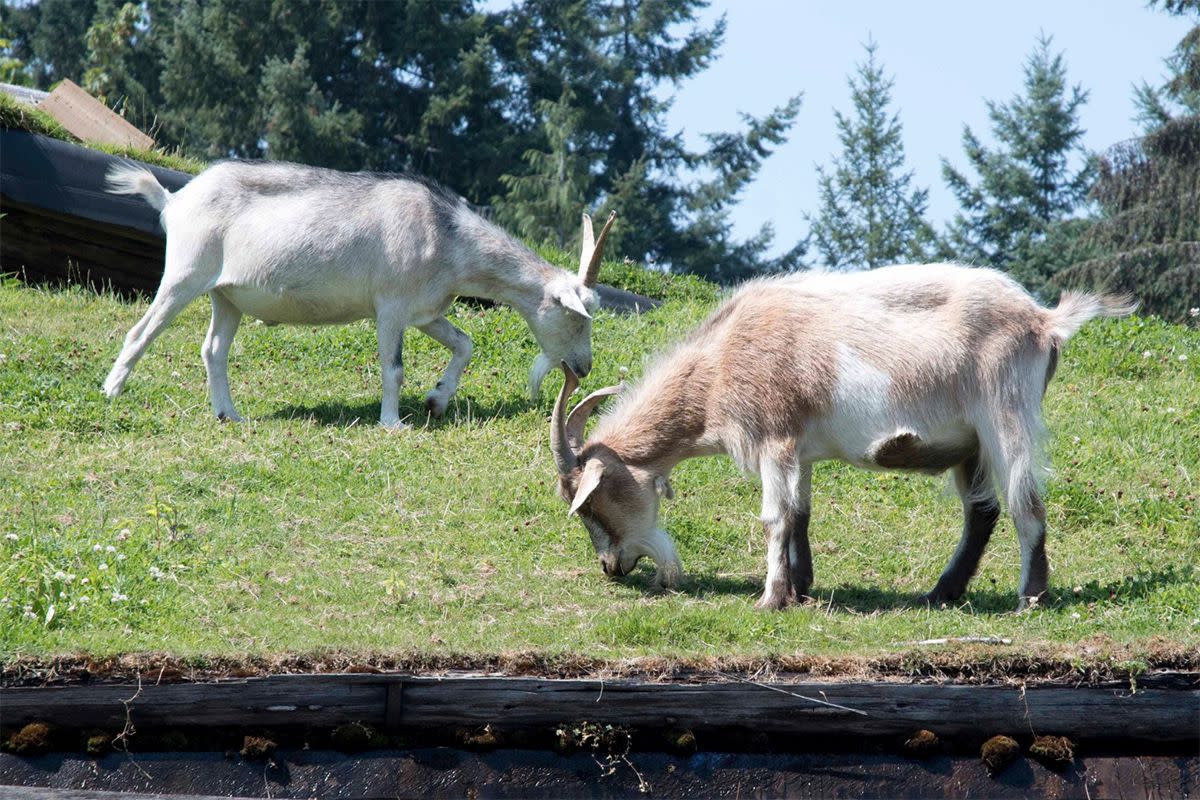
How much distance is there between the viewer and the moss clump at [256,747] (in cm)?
558

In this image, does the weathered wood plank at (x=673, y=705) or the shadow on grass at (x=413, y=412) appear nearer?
the weathered wood plank at (x=673, y=705)

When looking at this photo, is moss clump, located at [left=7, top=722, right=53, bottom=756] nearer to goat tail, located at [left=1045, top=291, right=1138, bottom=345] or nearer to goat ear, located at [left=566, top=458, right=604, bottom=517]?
goat ear, located at [left=566, top=458, right=604, bottom=517]

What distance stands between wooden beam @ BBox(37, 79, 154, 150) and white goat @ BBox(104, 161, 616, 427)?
5.46 meters

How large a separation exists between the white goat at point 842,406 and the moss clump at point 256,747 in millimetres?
2273

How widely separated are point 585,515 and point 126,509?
9.19ft

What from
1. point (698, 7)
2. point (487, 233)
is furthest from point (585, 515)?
point (698, 7)

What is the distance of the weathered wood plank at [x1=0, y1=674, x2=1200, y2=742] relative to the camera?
5.60m

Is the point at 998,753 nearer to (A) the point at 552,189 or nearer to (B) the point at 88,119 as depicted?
(B) the point at 88,119

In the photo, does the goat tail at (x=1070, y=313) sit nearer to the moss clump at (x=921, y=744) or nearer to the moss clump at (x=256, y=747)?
the moss clump at (x=921, y=744)

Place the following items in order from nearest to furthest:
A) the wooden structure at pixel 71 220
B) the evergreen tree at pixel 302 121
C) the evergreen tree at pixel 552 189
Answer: the wooden structure at pixel 71 220, the evergreen tree at pixel 302 121, the evergreen tree at pixel 552 189

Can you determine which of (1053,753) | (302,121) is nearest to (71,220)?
(1053,753)

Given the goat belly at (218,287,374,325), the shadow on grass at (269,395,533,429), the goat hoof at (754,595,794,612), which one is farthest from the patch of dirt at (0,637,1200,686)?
the goat belly at (218,287,374,325)

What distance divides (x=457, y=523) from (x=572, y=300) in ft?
8.54

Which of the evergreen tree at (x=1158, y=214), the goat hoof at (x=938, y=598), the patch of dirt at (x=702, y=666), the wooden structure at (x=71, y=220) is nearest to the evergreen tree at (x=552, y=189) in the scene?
the evergreen tree at (x=1158, y=214)
